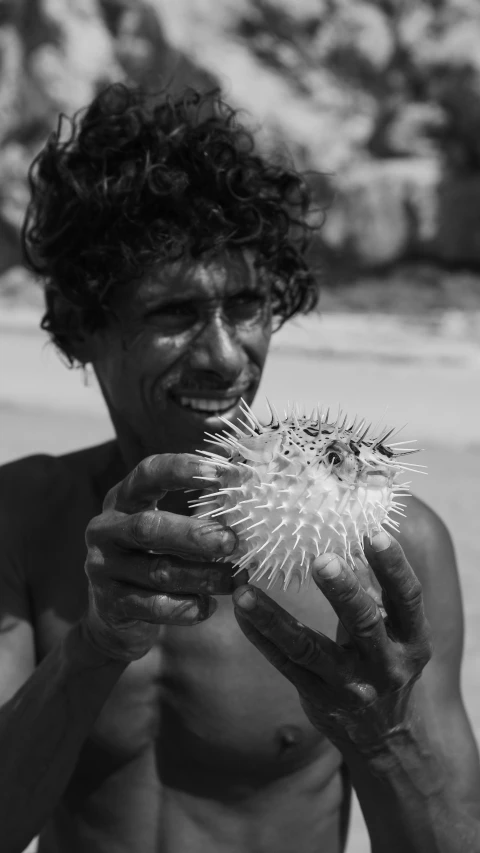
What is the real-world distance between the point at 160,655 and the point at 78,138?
1357 mm

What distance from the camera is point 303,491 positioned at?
5.27 ft

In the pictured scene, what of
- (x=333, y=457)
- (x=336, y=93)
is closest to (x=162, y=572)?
(x=333, y=457)

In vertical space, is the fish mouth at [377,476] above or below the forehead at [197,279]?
below

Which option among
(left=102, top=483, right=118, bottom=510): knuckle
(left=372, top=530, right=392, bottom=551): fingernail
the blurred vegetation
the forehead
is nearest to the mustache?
the forehead

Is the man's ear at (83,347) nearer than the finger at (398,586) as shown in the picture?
No

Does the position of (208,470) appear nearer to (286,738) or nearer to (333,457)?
(333,457)

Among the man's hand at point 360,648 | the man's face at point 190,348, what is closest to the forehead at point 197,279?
the man's face at point 190,348

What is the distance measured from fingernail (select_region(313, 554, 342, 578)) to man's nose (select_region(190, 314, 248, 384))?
2.56 feet

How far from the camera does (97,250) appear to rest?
7.97 ft

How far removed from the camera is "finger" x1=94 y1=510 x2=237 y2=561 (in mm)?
1613

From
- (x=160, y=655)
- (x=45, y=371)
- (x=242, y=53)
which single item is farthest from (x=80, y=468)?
(x=242, y=53)

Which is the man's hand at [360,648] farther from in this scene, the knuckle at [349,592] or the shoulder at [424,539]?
the shoulder at [424,539]

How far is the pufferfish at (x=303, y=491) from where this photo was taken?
5.28ft

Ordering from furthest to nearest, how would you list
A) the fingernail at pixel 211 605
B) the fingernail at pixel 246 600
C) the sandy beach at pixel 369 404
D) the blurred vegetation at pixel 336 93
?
the blurred vegetation at pixel 336 93 → the sandy beach at pixel 369 404 → the fingernail at pixel 211 605 → the fingernail at pixel 246 600
